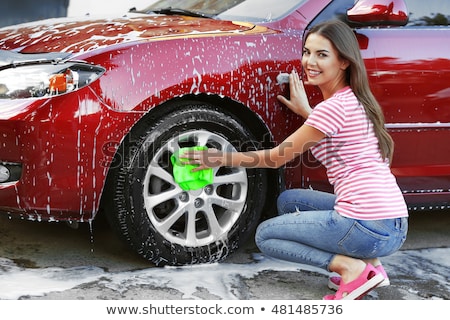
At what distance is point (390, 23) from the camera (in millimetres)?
3643

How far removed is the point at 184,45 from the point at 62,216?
87cm

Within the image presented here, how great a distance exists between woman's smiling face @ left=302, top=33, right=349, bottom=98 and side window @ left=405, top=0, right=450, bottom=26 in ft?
2.92

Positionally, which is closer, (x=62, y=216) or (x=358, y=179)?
(x=358, y=179)

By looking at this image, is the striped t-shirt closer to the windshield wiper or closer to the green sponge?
the green sponge

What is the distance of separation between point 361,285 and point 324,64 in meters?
0.86

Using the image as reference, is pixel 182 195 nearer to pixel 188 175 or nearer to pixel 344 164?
pixel 188 175

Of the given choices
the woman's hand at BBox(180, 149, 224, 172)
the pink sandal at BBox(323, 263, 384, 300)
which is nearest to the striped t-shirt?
the pink sandal at BBox(323, 263, 384, 300)

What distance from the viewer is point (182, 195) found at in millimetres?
3443
